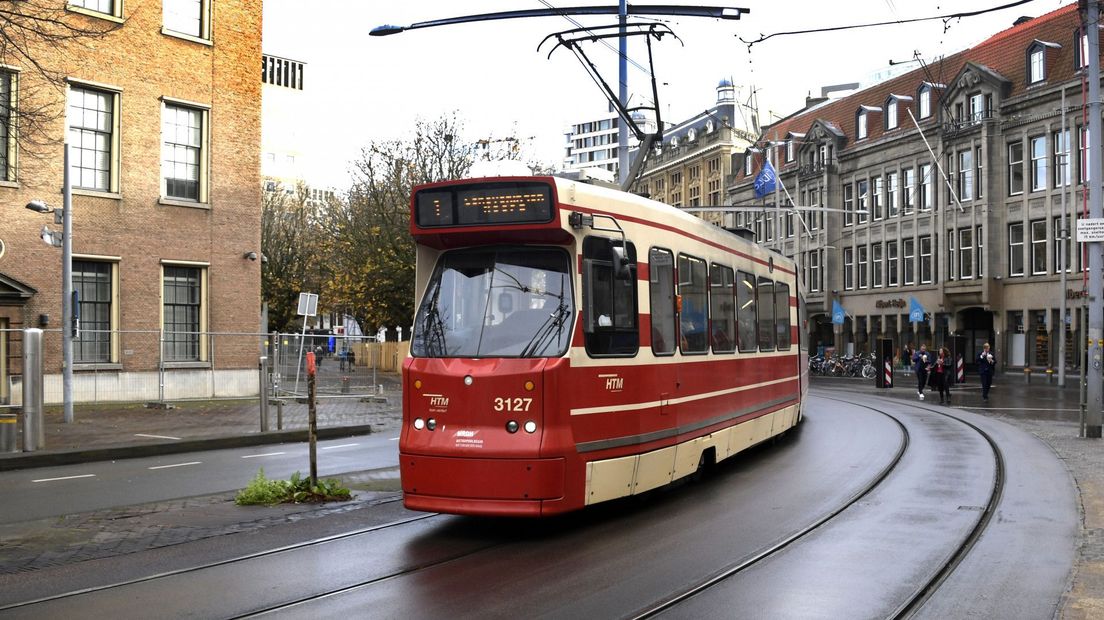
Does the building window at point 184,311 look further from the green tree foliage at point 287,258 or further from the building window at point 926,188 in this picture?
the building window at point 926,188

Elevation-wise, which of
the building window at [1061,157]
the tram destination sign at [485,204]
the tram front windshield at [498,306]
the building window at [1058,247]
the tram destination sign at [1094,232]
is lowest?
the tram front windshield at [498,306]

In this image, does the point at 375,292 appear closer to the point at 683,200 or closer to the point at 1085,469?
the point at 1085,469

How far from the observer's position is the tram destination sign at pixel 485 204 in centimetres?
900

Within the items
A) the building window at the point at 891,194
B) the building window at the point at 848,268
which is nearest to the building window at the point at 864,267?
the building window at the point at 848,268

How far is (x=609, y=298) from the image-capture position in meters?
9.37

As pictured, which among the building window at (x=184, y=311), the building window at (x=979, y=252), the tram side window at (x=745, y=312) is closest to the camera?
the tram side window at (x=745, y=312)

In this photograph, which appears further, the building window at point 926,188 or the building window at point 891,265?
the building window at point 891,265

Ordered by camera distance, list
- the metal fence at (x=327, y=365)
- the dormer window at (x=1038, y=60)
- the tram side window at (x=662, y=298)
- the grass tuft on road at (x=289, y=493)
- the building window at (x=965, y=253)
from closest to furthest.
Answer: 1. the tram side window at (x=662, y=298)
2. the grass tuft on road at (x=289, y=493)
3. the metal fence at (x=327, y=365)
4. the dormer window at (x=1038, y=60)
5. the building window at (x=965, y=253)

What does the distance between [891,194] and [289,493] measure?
53096mm

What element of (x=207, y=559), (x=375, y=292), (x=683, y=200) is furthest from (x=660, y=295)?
(x=683, y=200)

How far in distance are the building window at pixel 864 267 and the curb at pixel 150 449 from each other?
→ 46400 mm

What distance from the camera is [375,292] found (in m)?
40.4

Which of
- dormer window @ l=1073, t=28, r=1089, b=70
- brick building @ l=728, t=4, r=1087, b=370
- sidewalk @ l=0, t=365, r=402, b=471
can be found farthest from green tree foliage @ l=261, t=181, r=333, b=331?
dormer window @ l=1073, t=28, r=1089, b=70

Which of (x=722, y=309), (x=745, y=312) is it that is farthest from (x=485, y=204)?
(x=745, y=312)
